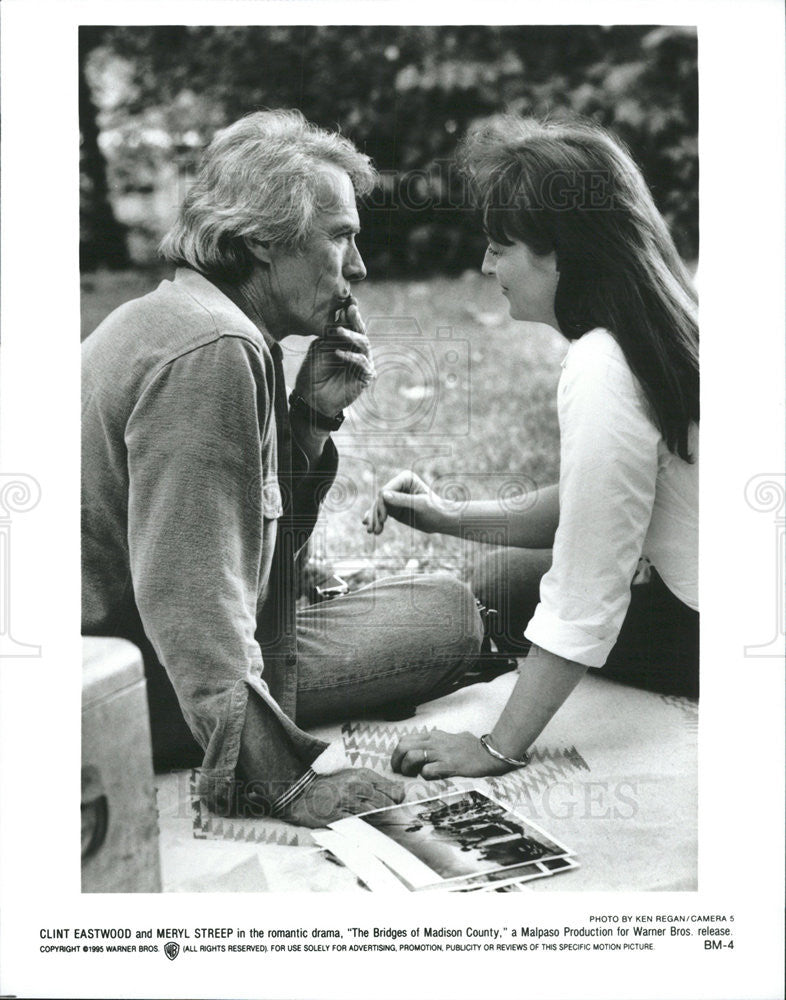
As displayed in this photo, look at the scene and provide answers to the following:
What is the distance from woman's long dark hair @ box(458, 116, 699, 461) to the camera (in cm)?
278

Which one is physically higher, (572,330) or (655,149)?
(655,149)

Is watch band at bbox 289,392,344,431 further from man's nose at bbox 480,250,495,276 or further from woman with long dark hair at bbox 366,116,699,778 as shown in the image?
man's nose at bbox 480,250,495,276

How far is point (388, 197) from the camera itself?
283 centimetres

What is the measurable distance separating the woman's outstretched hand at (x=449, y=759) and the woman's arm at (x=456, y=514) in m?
0.53

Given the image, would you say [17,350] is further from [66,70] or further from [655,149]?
[655,149]

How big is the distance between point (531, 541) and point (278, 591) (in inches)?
26.0

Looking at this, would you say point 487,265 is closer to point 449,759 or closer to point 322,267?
point 322,267

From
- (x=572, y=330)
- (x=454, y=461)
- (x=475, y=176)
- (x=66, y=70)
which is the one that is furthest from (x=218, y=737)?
(x=66, y=70)

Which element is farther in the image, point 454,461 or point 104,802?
point 454,461

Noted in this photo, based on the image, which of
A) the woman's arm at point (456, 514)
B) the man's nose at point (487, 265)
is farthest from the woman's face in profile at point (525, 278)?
the woman's arm at point (456, 514)

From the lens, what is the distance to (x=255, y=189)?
2.76 meters

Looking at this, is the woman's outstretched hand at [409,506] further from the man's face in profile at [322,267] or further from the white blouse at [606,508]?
the man's face in profile at [322,267]

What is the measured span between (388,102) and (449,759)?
171 centimetres

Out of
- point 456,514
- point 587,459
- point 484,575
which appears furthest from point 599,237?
point 484,575
